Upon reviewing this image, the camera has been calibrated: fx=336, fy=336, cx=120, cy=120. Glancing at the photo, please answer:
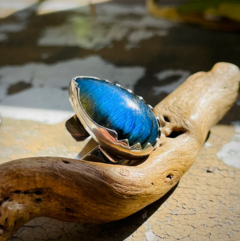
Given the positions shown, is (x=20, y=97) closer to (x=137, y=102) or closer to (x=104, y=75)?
(x=104, y=75)

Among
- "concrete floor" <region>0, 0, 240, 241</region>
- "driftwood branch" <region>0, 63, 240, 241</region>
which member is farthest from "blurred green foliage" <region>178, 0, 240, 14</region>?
"driftwood branch" <region>0, 63, 240, 241</region>

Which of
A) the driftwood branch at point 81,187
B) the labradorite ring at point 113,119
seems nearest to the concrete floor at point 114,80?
the driftwood branch at point 81,187

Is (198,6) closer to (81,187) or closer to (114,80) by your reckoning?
(114,80)

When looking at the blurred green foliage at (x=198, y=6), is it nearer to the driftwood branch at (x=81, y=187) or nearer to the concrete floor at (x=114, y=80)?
the concrete floor at (x=114, y=80)

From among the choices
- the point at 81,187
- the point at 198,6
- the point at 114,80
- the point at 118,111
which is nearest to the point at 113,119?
the point at 118,111

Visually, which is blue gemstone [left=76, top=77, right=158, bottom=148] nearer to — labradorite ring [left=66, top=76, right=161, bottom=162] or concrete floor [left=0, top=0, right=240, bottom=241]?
labradorite ring [left=66, top=76, right=161, bottom=162]

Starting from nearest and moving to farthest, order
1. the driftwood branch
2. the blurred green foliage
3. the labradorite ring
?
the driftwood branch, the labradorite ring, the blurred green foliage

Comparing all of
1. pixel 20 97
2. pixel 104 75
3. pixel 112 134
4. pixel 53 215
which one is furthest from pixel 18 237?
pixel 104 75
